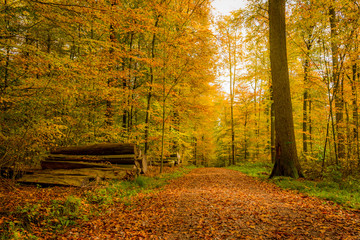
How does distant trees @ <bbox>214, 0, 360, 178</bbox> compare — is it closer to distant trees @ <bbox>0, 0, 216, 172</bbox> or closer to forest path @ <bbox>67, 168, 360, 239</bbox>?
distant trees @ <bbox>0, 0, 216, 172</bbox>

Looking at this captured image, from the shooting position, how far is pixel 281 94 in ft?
28.4

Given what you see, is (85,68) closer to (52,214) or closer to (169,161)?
(52,214)

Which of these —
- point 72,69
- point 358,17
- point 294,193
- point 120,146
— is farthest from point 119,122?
point 358,17

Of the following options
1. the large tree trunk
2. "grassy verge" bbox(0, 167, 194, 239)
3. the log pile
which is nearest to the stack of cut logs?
"grassy verge" bbox(0, 167, 194, 239)

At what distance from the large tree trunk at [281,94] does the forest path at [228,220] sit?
2.92 metres

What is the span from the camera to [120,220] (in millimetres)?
4379

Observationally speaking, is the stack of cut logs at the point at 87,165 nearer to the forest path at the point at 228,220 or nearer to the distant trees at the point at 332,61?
the forest path at the point at 228,220

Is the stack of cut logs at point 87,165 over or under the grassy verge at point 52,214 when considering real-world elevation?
over

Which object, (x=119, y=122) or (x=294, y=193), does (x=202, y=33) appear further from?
(x=119, y=122)

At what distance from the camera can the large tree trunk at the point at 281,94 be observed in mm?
8242

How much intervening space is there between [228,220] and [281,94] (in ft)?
22.0

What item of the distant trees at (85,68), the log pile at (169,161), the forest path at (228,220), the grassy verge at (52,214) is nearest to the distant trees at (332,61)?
the distant trees at (85,68)

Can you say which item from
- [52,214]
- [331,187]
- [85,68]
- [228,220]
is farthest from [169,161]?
[228,220]

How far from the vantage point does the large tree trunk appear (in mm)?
8242
